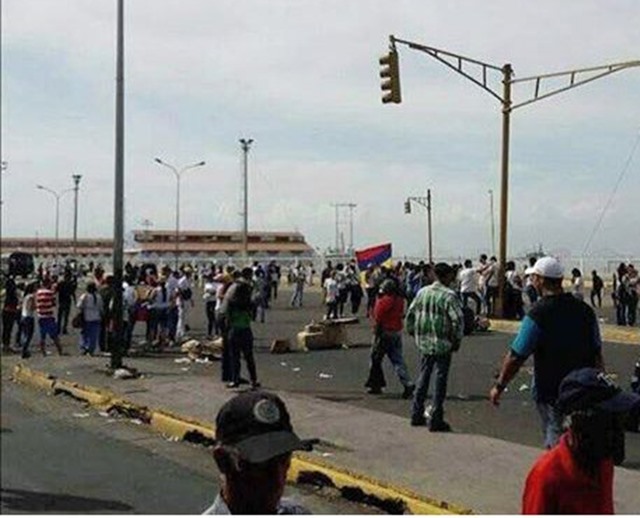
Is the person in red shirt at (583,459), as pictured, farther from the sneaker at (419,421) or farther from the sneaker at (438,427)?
the sneaker at (419,421)

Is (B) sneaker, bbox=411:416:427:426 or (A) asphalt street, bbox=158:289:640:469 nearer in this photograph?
(B) sneaker, bbox=411:416:427:426

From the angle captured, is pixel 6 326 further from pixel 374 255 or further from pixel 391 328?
pixel 374 255

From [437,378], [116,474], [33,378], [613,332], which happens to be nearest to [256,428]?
[116,474]

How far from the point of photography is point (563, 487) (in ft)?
9.75

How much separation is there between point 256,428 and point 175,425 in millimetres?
6889

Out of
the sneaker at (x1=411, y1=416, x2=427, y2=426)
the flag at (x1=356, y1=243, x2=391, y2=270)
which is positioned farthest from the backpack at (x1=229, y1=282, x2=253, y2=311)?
the flag at (x1=356, y1=243, x2=391, y2=270)

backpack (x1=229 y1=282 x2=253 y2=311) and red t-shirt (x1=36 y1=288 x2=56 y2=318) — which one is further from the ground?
backpack (x1=229 y1=282 x2=253 y2=311)

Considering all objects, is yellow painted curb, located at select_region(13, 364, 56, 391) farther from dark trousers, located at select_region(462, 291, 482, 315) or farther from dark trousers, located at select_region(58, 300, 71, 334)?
dark trousers, located at select_region(462, 291, 482, 315)

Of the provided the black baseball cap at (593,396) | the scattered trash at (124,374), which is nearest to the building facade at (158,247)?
the black baseball cap at (593,396)

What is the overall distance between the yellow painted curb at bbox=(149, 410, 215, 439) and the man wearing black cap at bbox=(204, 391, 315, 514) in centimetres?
615

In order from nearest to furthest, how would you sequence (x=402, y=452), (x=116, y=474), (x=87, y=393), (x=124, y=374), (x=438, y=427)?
(x=116, y=474) < (x=402, y=452) < (x=438, y=427) < (x=87, y=393) < (x=124, y=374)

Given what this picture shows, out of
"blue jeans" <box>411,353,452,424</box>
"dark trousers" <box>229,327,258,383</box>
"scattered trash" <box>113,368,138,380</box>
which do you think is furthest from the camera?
"scattered trash" <box>113,368,138,380</box>

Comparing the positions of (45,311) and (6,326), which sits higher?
(6,326)

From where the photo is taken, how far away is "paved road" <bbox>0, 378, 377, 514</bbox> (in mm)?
5926
